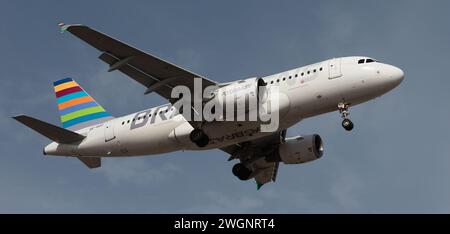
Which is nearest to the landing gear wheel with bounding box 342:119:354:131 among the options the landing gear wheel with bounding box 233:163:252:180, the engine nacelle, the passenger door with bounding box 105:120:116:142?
the engine nacelle

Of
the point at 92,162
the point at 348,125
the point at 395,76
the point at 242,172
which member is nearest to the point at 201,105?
the point at 242,172

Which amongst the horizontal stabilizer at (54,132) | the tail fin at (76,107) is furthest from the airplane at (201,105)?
the tail fin at (76,107)

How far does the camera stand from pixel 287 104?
36.0 m

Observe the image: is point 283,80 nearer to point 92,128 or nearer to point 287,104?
point 287,104

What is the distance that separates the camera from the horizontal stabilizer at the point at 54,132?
3912 centimetres

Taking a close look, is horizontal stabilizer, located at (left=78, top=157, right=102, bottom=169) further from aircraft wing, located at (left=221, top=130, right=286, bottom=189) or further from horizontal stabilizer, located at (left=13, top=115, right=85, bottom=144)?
aircraft wing, located at (left=221, top=130, right=286, bottom=189)

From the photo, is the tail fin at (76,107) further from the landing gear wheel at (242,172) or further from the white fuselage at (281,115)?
the landing gear wheel at (242,172)

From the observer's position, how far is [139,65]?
119 ft

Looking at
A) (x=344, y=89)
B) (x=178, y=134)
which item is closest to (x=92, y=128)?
(x=178, y=134)

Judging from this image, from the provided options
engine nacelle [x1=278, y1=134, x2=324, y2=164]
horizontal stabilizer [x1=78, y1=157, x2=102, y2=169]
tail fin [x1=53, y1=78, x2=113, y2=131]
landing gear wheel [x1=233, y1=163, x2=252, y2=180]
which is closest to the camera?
engine nacelle [x1=278, y1=134, x2=324, y2=164]

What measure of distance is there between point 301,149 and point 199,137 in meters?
7.45

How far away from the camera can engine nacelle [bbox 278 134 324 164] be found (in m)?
42.2

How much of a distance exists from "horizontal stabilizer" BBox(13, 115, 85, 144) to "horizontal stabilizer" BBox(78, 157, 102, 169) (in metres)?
1.63

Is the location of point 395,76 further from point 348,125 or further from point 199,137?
point 199,137
